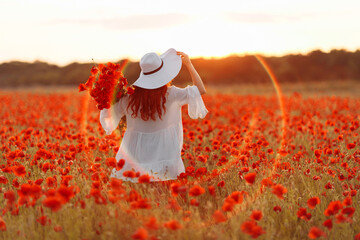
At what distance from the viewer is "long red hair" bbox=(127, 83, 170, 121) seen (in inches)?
151

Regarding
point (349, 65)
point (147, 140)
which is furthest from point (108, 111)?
point (349, 65)

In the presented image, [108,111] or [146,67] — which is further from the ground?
[146,67]

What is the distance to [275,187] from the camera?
98.6 inches

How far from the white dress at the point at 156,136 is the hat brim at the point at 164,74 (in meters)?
0.18

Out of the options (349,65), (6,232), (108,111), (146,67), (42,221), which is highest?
(349,65)

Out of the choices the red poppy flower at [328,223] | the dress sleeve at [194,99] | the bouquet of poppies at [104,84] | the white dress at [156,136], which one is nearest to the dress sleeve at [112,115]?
the white dress at [156,136]

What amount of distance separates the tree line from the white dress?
28545 millimetres

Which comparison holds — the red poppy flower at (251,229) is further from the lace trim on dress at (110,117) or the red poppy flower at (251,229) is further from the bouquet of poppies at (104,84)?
the lace trim on dress at (110,117)

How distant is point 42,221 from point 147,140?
1775 millimetres

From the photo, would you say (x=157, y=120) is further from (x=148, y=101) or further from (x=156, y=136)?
(x=148, y=101)

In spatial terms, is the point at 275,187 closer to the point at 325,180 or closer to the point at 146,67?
the point at 325,180

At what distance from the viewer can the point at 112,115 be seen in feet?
13.1

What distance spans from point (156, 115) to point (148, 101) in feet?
0.74

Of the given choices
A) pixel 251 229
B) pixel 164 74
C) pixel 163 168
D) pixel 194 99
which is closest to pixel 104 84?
pixel 164 74
